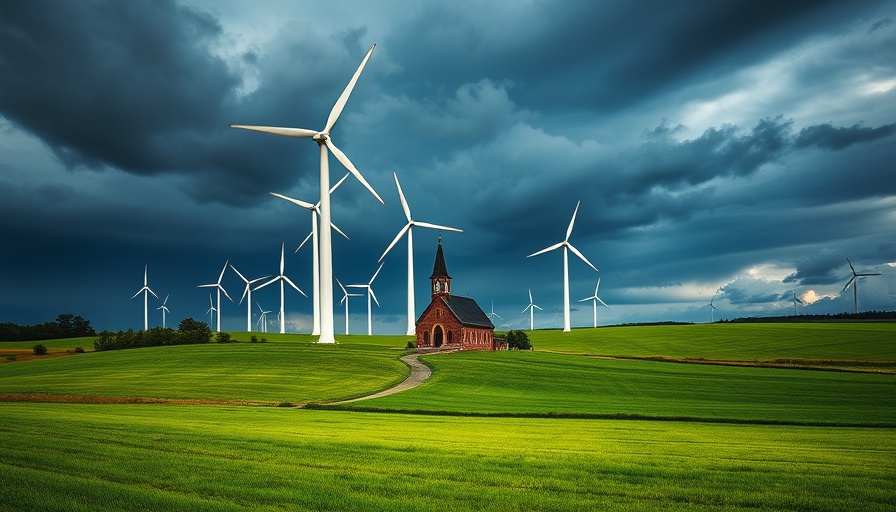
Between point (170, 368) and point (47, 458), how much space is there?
168 ft

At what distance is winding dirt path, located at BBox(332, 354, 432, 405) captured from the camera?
4566 cm

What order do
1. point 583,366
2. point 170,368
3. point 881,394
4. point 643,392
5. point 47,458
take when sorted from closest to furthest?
point 47,458 → point 881,394 → point 643,392 → point 170,368 → point 583,366

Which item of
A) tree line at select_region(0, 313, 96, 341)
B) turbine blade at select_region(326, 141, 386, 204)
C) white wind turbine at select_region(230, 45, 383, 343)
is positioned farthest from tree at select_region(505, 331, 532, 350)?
tree line at select_region(0, 313, 96, 341)

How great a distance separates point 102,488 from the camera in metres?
11.1

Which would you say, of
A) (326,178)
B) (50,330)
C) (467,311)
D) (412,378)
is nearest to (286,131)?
(326,178)

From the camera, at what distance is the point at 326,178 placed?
75375 mm

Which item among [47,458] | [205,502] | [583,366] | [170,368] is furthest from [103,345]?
[205,502]

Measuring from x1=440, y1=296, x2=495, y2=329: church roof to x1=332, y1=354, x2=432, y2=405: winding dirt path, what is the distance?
83.0 ft

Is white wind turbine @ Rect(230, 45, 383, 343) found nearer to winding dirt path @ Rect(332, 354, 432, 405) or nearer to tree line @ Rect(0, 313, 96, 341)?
winding dirt path @ Rect(332, 354, 432, 405)

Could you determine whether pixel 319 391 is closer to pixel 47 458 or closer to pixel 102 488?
pixel 47 458

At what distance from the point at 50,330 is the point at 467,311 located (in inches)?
4238

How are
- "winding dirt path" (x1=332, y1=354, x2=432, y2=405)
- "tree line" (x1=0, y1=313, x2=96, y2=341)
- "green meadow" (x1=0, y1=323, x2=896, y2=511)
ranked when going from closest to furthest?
"green meadow" (x1=0, y1=323, x2=896, y2=511), "winding dirt path" (x1=332, y1=354, x2=432, y2=405), "tree line" (x1=0, y1=313, x2=96, y2=341)

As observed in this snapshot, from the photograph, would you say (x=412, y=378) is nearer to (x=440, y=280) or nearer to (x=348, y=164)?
(x=348, y=164)

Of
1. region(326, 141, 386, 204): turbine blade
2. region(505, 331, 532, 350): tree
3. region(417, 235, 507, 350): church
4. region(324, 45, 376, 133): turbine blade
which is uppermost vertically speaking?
region(324, 45, 376, 133): turbine blade
